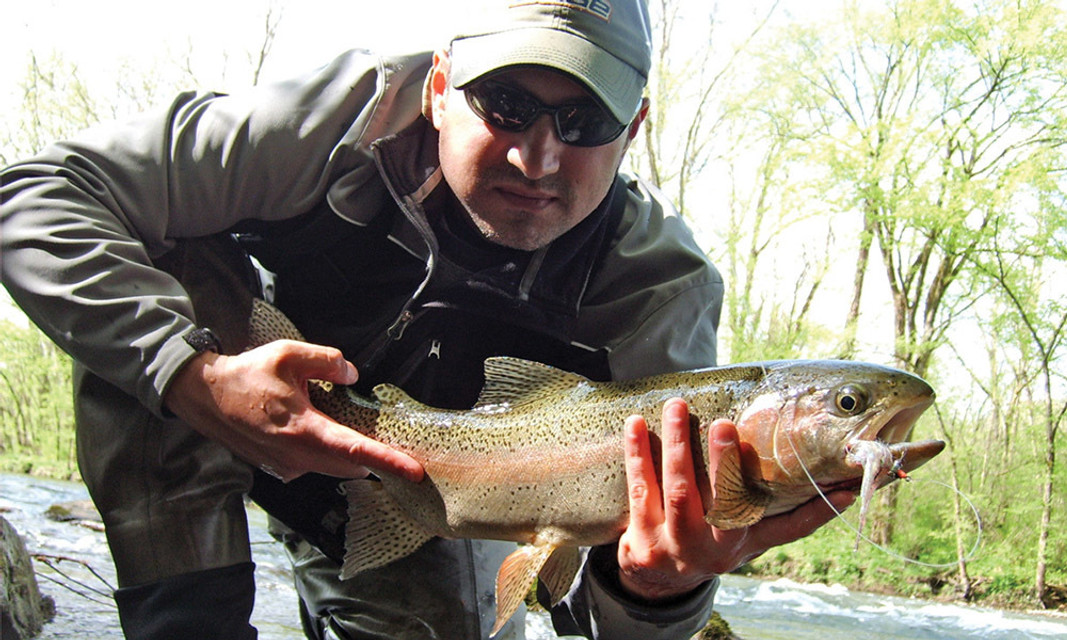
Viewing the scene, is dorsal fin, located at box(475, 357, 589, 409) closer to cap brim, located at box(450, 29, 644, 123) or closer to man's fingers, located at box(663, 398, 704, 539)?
man's fingers, located at box(663, 398, 704, 539)

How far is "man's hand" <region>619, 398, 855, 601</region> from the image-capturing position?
1.96m

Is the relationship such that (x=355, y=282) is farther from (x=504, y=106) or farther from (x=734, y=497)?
(x=734, y=497)

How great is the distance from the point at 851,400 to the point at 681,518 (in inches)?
19.6

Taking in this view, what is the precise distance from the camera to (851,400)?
1.83 metres

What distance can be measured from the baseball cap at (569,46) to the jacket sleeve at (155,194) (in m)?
0.38

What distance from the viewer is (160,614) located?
2332 mm

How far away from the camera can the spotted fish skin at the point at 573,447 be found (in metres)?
1.84

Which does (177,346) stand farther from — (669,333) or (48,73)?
(48,73)

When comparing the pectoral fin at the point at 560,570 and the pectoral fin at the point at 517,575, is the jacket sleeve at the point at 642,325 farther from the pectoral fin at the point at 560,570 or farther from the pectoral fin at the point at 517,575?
the pectoral fin at the point at 517,575

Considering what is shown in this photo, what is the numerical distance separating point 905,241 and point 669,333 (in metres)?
16.4

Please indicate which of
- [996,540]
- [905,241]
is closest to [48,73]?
[905,241]

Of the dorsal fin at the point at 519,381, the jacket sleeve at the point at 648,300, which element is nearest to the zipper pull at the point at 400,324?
the dorsal fin at the point at 519,381

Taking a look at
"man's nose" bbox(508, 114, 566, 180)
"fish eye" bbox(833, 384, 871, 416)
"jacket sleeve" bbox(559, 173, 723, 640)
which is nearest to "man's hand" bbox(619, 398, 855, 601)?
"fish eye" bbox(833, 384, 871, 416)

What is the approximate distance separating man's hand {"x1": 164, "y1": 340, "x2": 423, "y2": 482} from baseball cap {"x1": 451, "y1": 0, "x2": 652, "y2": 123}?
93 centimetres
